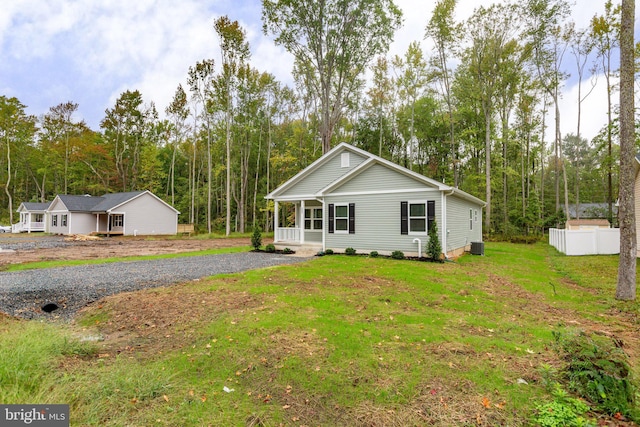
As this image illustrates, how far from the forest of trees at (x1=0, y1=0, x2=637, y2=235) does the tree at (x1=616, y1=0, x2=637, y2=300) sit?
48.8ft

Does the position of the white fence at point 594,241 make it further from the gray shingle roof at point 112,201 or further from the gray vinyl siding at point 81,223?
the gray vinyl siding at point 81,223

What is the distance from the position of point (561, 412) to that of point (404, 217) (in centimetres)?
1081

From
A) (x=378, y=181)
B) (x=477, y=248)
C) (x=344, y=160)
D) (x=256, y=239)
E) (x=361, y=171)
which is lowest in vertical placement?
(x=477, y=248)

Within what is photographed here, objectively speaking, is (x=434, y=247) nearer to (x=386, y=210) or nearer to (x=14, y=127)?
(x=386, y=210)

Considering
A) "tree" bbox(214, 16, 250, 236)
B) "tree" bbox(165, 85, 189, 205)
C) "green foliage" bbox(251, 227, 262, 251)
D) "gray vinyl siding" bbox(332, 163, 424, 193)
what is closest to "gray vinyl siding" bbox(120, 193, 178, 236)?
"tree" bbox(165, 85, 189, 205)

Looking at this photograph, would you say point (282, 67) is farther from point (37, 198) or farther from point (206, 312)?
point (37, 198)

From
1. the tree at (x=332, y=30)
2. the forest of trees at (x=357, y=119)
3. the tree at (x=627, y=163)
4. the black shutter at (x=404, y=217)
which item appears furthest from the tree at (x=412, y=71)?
the tree at (x=627, y=163)

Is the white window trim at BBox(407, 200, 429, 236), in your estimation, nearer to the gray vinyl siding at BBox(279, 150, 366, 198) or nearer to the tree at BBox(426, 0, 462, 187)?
the gray vinyl siding at BBox(279, 150, 366, 198)

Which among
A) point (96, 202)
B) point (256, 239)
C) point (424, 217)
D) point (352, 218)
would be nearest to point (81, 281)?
point (256, 239)

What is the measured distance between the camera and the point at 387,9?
811 inches

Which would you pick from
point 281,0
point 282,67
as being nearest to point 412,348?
point 281,0

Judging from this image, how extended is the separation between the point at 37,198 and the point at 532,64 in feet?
203

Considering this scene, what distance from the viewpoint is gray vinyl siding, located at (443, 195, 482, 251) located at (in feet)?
44.5

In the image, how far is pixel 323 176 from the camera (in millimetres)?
17859
